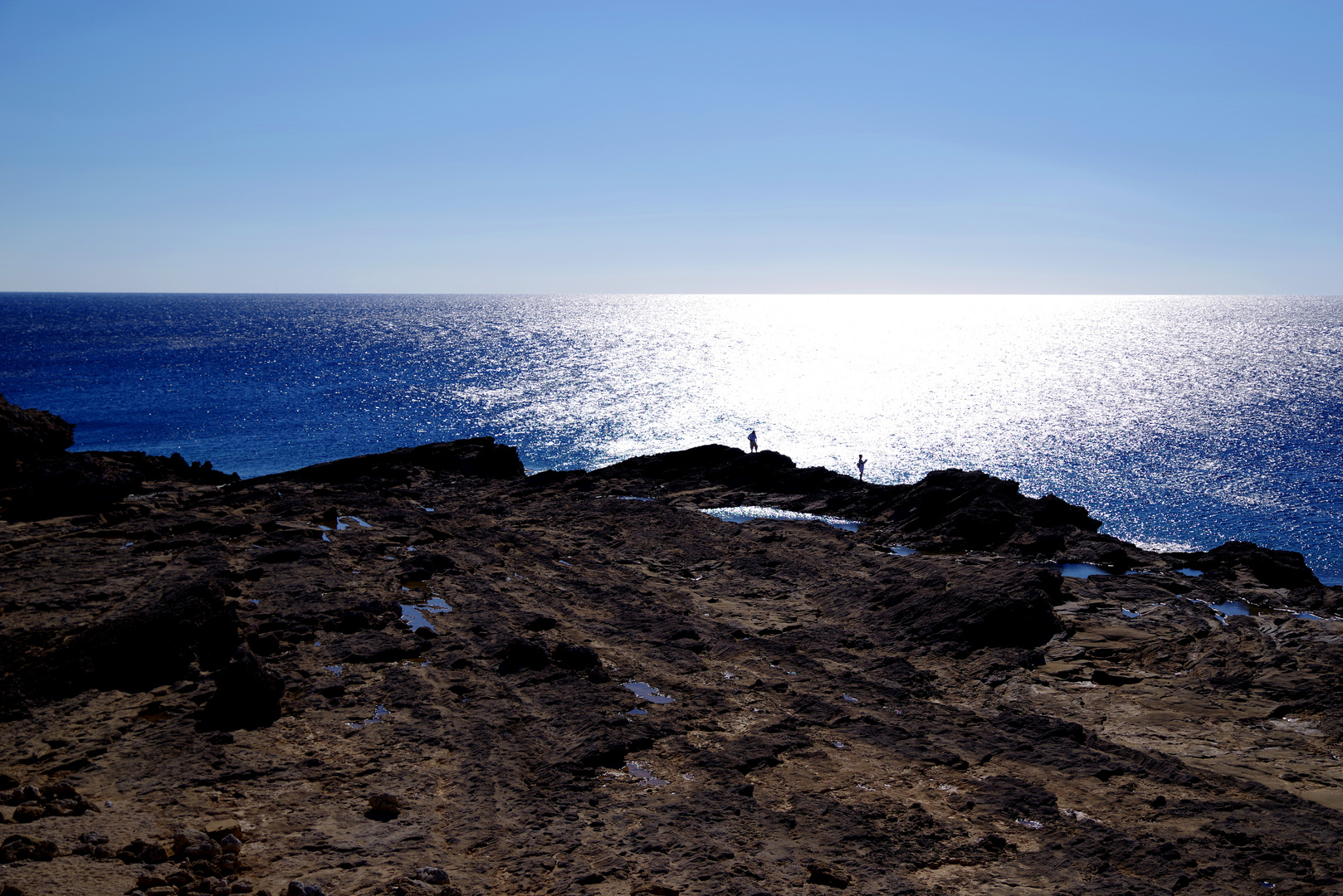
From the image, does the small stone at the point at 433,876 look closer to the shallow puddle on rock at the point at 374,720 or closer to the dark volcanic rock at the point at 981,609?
the shallow puddle on rock at the point at 374,720

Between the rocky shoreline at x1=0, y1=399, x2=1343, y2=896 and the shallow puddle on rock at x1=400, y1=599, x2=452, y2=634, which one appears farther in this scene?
the shallow puddle on rock at x1=400, y1=599, x2=452, y2=634

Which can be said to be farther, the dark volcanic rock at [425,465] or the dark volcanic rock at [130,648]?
the dark volcanic rock at [425,465]

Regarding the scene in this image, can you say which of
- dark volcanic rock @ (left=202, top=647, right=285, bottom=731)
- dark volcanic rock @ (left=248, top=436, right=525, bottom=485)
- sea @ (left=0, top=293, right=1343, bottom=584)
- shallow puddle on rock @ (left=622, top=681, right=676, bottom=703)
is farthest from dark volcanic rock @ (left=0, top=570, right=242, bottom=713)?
sea @ (left=0, top=293, right=1343, bottom=584)

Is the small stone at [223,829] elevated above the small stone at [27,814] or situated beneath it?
situated beneath

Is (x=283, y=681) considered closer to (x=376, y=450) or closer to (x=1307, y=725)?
(x=1307, y=725)

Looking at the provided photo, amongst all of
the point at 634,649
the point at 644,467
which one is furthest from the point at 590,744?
the point at 644,467

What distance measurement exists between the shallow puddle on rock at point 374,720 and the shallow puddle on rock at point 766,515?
27309 millimetres

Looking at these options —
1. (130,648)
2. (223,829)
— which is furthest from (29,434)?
(223,829)

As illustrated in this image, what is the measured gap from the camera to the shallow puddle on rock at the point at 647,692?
18.7 metres

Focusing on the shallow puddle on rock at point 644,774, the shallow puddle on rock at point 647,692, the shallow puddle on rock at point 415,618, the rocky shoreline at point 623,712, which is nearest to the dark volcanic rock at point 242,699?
the rocky shoreline at point 623,712

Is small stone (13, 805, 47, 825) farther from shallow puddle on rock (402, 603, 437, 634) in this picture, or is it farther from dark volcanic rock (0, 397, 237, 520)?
dark volcanic rock (0, 397, 237, 520)

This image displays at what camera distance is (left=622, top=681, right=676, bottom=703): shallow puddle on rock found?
1867cm

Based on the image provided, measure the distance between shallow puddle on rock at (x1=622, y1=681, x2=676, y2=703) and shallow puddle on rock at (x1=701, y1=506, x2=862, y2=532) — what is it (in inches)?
933

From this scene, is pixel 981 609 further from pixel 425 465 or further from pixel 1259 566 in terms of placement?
pixel 425 465
